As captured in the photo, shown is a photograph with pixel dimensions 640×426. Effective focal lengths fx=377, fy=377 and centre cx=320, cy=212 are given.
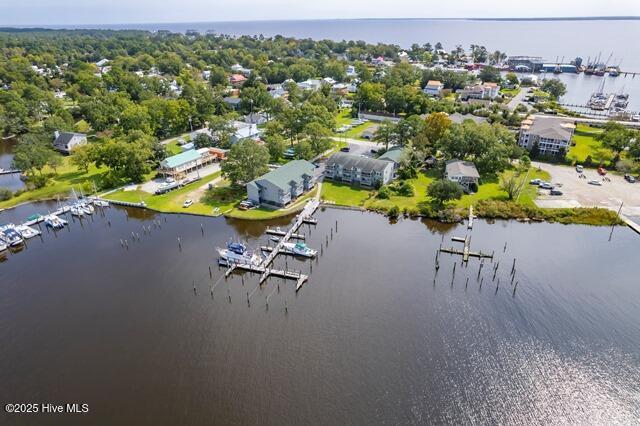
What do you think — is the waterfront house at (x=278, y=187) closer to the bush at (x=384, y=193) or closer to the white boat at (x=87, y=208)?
the bush at (x=384, y=193)

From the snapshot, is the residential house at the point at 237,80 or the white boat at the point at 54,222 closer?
the white boat at the point at 54,222

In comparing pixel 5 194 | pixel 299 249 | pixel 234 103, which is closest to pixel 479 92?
pixel 234 103

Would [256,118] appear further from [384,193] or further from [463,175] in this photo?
[463,175]

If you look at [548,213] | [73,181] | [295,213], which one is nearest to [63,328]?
[295,213]

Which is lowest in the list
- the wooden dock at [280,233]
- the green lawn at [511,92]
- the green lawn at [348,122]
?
the wooden dock at [280,233]

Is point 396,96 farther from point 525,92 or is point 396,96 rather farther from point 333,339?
point 333,339

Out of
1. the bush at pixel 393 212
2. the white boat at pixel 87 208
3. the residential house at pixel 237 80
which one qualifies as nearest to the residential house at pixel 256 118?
the white boat at pixel 87 208

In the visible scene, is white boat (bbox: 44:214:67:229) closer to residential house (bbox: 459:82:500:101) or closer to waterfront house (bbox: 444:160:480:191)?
waterfront house (bbox: 444:160:480:191)
